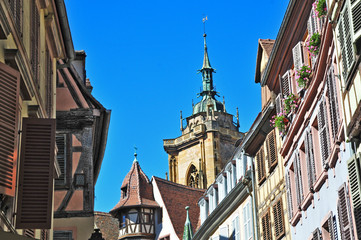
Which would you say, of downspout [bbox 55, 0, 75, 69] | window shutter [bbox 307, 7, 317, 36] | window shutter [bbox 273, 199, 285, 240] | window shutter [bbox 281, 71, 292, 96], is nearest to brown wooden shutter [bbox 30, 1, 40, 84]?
downspout [bbox 55, 0, 75, 69]

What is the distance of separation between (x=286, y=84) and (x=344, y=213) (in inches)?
309

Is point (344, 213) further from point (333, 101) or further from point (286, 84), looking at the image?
point (286, 84)

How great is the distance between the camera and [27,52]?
13.5 m

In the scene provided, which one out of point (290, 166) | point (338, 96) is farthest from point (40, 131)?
point (290, 166)

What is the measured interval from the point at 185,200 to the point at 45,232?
49.0 meters

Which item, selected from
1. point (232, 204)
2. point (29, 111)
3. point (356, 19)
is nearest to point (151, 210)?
point (232, 204)

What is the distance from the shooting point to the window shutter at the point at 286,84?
20.6 m

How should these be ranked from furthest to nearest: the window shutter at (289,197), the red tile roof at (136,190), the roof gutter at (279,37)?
the red tile roof at (136,190) → the window shutter at (289,197) → the roof gutter at (279,37)

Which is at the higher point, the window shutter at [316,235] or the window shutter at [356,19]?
A: the window shutter at [356,19]

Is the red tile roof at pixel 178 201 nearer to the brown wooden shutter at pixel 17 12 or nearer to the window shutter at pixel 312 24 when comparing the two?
the window shutter at pixel 312 24

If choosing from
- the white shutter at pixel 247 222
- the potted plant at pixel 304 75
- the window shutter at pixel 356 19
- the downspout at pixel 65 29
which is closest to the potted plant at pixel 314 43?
the potted plant at pixel 304 75

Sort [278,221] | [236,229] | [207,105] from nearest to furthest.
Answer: [278,221] → [236,229] → [207,105]

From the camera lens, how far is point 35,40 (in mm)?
14656

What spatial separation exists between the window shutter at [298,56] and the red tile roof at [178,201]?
40.4 meters
